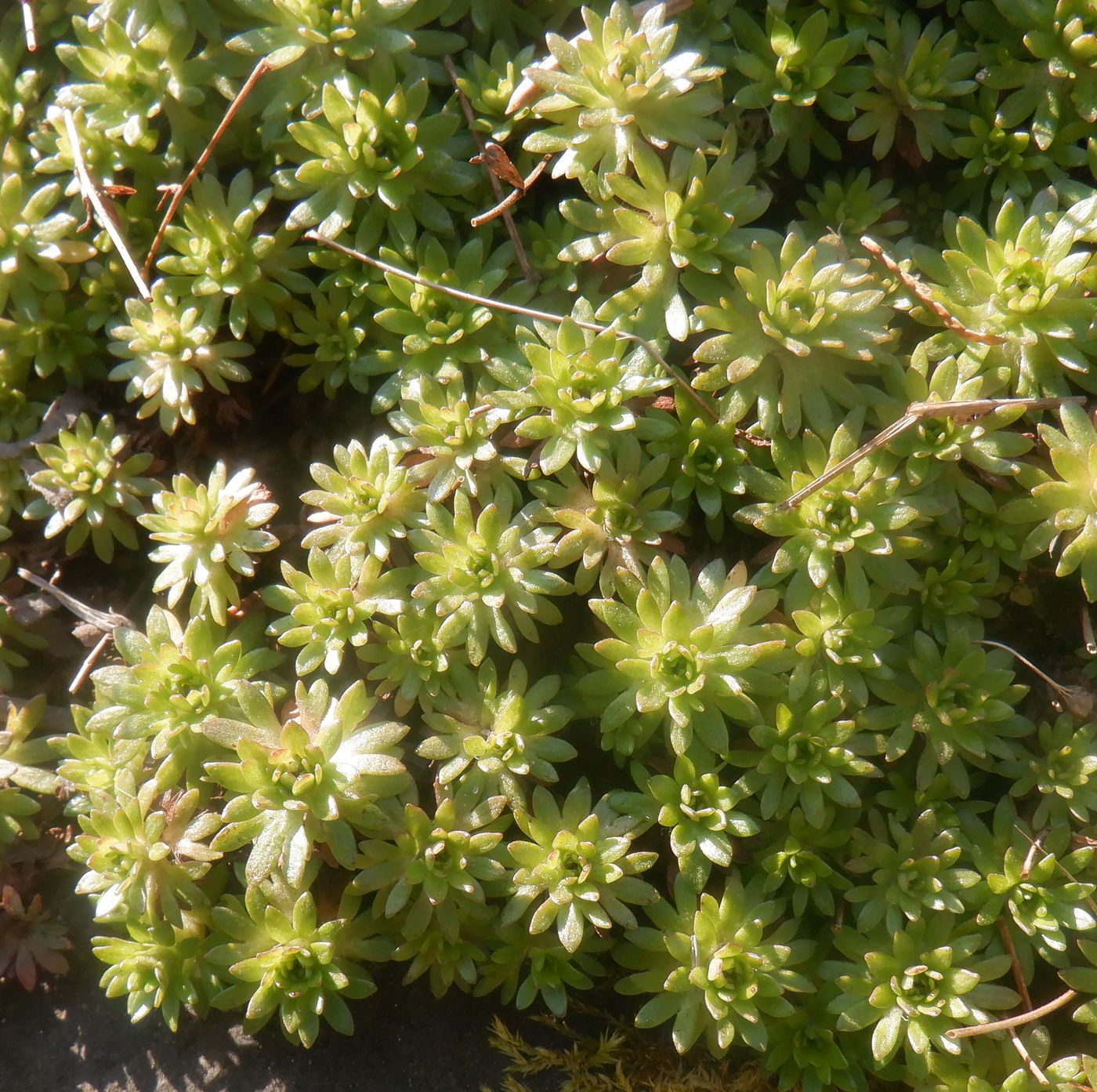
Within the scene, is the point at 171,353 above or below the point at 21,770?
above

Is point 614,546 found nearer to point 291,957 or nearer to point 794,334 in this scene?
point 794,334

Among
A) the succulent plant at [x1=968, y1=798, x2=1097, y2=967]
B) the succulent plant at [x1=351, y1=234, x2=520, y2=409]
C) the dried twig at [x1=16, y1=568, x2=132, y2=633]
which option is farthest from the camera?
the dried twig at [x1=16, y1=568, x2=132, y2=633]

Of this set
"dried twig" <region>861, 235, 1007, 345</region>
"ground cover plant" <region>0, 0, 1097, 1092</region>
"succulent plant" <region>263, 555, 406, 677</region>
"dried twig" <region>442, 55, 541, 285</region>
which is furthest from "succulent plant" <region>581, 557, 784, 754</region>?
"dried twig" <region>442, 55, 541, 285</region>

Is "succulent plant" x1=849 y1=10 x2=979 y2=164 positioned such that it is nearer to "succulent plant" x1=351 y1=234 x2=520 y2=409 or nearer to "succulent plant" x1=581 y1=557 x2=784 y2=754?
"succulent plant" x1=351 y1=234 x2=520 y2=409

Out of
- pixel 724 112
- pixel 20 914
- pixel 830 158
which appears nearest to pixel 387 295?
pixel 724 112

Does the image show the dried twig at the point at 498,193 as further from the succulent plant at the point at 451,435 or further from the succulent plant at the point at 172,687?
the succulent plant at the point at 172,687

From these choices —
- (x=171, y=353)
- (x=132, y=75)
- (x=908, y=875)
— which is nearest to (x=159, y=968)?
(x=171, y=353)
